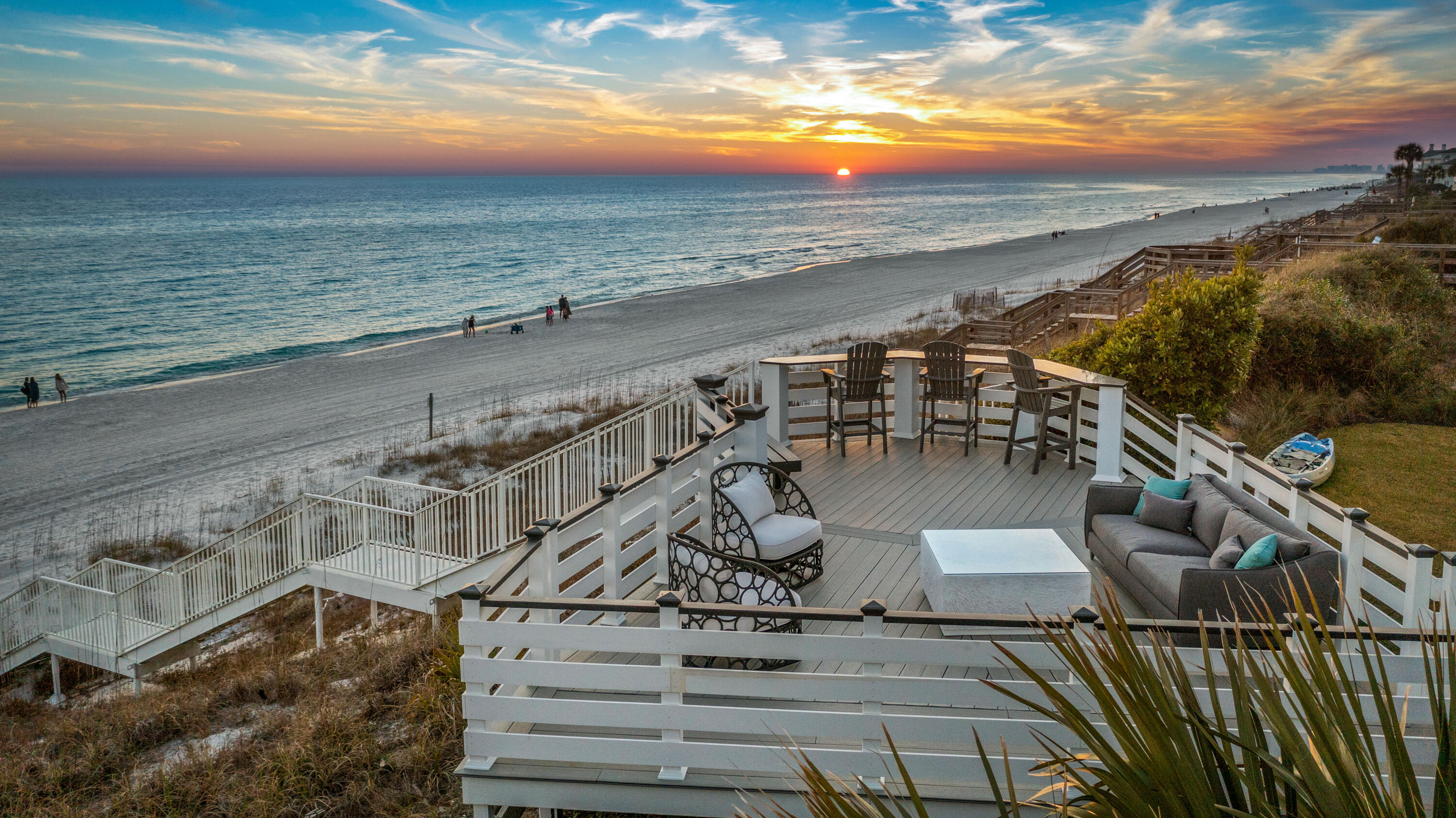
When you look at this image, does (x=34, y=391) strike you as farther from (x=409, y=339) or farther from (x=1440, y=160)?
(x=1440, y=160)

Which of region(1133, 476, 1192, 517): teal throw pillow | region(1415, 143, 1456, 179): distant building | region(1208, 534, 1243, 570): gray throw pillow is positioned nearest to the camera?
region(1208, 534, 1243, 570): gray throw pillow

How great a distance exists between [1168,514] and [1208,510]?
292 millimetres

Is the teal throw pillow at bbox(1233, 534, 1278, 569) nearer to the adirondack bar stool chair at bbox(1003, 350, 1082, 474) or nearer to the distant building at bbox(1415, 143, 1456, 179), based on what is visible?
the adirondack bar stool chair at bbox(1003, 350, 1082, 474)

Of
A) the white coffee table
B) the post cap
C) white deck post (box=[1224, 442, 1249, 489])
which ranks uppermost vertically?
the post cap

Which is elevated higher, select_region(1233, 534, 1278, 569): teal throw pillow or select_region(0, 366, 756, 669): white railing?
select_region(1233, 534, 1278, 569): teal throw pillow

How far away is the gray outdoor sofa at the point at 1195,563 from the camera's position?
489 cm

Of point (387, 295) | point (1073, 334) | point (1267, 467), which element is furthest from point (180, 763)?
point (387, 295)

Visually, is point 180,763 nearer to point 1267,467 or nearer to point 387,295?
point 1267,467

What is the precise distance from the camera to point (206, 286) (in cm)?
5469

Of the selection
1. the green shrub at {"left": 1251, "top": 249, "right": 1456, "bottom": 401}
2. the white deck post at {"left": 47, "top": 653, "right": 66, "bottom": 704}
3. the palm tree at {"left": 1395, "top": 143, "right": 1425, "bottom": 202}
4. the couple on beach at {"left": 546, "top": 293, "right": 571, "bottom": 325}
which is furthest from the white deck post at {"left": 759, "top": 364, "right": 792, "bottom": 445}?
the palm tree at {"left": 1395, "top": 143, "right": 1425, "bottom": 202}

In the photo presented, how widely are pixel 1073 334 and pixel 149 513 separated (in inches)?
788

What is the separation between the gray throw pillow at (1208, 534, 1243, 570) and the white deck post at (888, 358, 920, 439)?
4907 mm

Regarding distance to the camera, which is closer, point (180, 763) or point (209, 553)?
point (180, 763)

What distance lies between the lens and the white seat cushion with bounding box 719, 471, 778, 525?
6.14 metres
